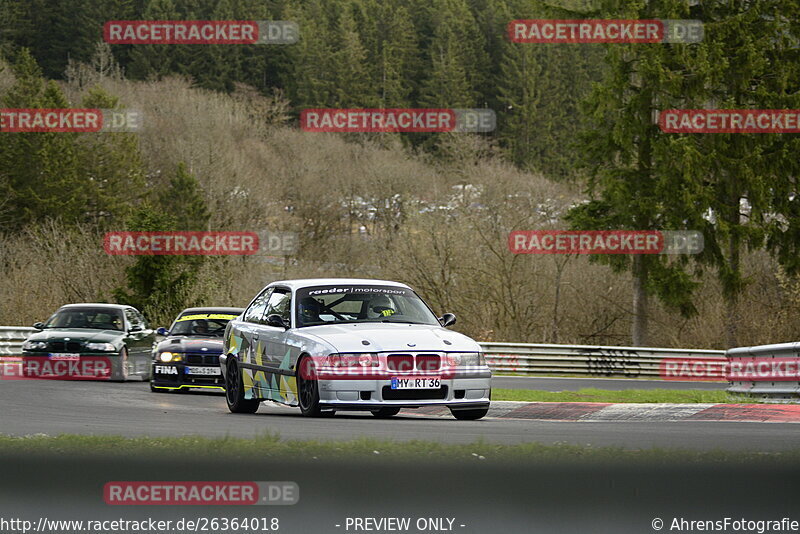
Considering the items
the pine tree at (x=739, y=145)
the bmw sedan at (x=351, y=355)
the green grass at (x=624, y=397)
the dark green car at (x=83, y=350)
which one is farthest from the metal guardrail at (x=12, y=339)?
the bmw sedan at (x=351, y=355)

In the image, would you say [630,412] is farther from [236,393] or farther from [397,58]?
[397,58]

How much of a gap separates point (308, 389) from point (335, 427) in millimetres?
2010

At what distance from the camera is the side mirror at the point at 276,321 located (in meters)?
15.5

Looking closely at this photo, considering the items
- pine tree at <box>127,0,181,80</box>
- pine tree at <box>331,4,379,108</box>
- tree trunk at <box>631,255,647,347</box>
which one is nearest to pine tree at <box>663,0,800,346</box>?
tree trunk at <box>631,255,647,347</box>

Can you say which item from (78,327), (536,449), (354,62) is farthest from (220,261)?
(354,62)

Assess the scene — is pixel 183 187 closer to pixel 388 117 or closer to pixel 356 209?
pixel 356 209

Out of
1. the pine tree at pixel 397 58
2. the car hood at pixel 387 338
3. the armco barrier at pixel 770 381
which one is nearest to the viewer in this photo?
the car hood at pixel 387 338

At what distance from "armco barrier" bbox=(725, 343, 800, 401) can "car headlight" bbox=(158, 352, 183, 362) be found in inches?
345

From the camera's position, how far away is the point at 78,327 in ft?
81.4

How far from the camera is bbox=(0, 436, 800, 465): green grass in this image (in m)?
7.95

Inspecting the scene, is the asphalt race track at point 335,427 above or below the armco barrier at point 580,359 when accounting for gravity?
above

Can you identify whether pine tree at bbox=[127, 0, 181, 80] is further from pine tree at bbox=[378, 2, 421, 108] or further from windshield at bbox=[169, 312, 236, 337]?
windshield at bbox=[169, 312, 236, 337]

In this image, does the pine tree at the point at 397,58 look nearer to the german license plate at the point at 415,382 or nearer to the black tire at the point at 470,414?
the black tire at the point at 470,414

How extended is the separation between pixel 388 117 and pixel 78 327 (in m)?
79.7
